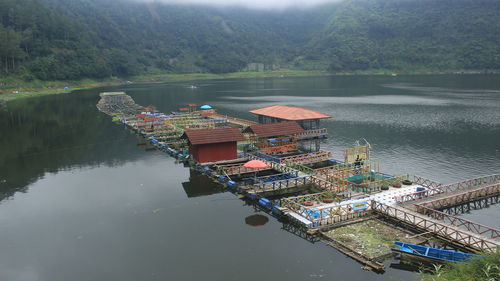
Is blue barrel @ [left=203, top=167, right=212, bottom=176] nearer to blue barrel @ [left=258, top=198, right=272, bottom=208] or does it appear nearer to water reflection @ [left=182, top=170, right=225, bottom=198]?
water reflection @ [left=182, top=170, right=225, bottom=198]

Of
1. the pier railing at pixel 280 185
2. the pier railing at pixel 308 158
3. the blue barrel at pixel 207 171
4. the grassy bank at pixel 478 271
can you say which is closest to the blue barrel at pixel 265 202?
the pier railing at pixel 280 185

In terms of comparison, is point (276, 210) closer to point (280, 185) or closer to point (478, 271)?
point (280, 185)

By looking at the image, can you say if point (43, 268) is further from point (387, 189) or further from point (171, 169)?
point (387, 189)

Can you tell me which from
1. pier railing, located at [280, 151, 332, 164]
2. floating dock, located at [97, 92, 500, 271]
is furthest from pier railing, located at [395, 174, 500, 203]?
pier railing, located at [280, 151, 332, 164]

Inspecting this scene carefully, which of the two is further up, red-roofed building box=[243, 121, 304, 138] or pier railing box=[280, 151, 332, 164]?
red-roofed building box=[243, 121, 304, 138]

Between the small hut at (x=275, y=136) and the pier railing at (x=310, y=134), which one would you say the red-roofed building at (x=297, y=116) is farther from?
the small hut at (x=275, y=136)

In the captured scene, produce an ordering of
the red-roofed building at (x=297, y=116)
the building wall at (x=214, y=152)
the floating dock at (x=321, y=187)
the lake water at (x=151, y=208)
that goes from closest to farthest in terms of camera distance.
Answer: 1. the lake water at (x=151, y=208)
2. the floating dock at (x=321, y=187)
3. the building wall at (x=214, y=152)
4. the red-roofed building at (x=297, y=116)

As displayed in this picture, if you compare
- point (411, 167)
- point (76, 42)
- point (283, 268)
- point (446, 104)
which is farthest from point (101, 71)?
point (283, 268)
